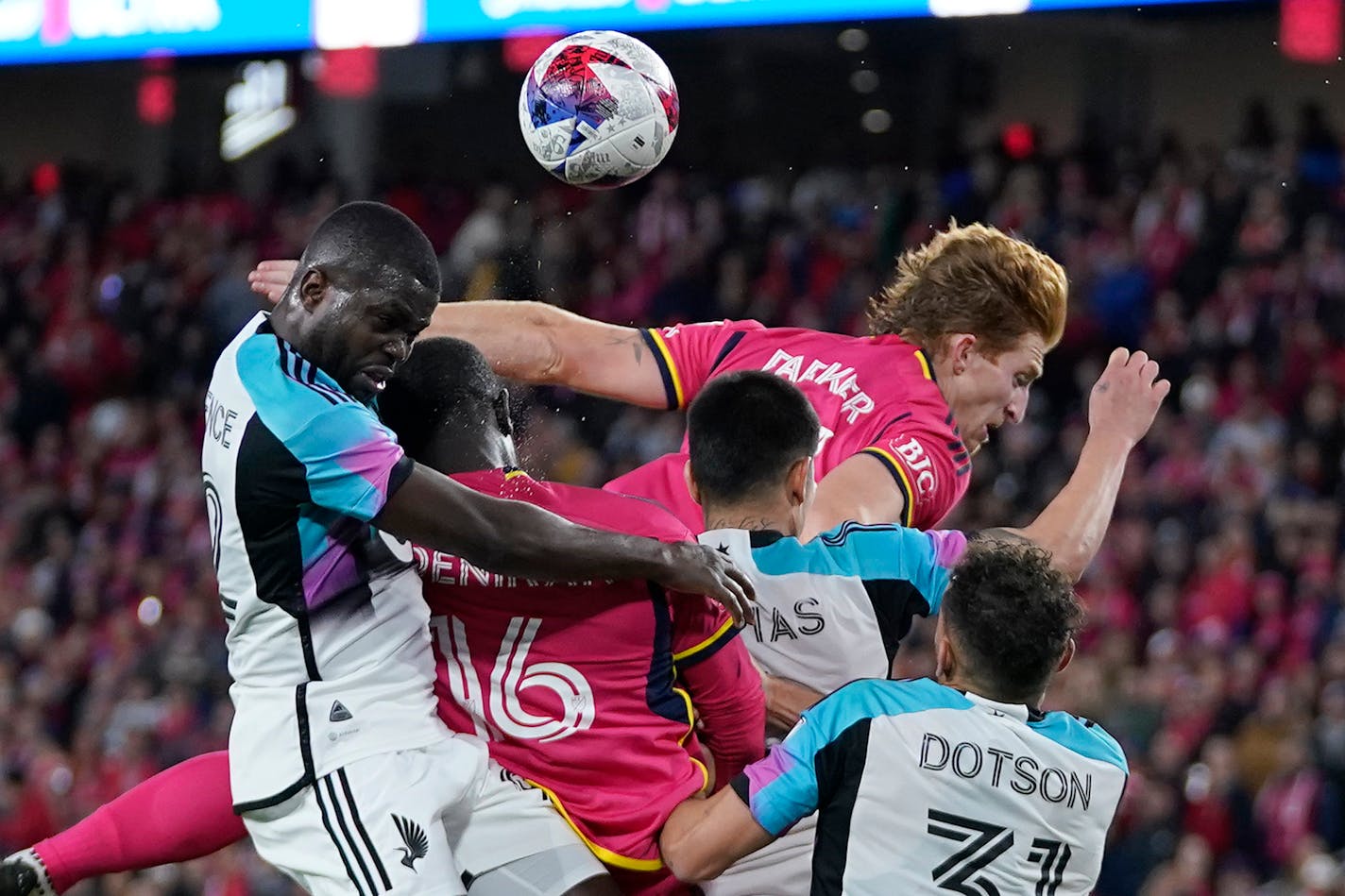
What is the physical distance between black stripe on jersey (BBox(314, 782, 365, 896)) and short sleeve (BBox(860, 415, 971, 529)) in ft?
5.70

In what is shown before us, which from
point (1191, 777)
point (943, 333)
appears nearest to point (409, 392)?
point (943, 333)

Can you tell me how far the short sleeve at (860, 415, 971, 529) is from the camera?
4508 mm

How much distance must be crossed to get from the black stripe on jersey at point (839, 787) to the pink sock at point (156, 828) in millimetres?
1356

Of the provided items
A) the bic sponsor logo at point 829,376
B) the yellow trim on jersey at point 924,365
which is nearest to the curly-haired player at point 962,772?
the bic sponsor logo at point 829,376

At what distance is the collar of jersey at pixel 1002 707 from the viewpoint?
3.31 m

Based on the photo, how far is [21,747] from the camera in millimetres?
12617

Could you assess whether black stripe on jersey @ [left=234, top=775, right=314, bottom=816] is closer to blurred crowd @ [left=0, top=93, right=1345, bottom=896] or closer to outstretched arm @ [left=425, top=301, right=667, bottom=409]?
outstretched arm @ [left=425, top=301, right=667, bottom=409]

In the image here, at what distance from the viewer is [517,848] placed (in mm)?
3541

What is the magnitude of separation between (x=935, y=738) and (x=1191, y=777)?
22.1 ft

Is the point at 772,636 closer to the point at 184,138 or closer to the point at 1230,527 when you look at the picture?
the point at 1230,527

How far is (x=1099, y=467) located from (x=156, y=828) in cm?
256

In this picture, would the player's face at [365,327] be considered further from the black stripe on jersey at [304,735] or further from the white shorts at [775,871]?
the white shorts at [775,871]

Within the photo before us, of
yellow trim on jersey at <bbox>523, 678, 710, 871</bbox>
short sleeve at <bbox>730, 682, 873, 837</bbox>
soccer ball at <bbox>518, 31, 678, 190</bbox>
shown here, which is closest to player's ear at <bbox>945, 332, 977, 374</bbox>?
soccer ball at <bbox>518, 31, 678, 190</bbox>

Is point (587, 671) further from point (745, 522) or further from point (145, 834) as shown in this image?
point (145, 834)
